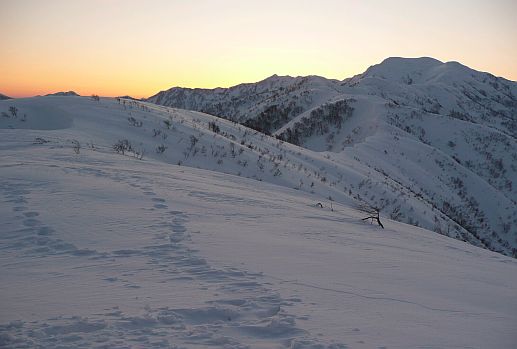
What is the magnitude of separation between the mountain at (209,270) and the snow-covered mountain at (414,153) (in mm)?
8424

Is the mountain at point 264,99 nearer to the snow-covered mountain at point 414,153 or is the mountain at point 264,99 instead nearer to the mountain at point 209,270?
the snow-covered mountain at point 414,153

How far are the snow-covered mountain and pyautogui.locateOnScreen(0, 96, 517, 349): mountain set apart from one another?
8.42m

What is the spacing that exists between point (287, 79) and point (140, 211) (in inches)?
4816

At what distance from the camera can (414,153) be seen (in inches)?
1187

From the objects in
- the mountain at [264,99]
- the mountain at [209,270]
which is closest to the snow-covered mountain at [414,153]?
the mountain at [264,99]

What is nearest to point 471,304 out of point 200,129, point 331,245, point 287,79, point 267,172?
point 331,245

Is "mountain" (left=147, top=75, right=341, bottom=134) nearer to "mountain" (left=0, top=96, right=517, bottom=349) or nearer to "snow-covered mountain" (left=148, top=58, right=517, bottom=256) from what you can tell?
"snow-covered mountain" (left=148, top=58, right=517, bottom=256)

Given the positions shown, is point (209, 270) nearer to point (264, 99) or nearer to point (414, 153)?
point (414, 153)

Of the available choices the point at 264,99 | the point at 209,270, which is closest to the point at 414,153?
the point at 209,270

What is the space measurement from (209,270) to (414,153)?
28994mm

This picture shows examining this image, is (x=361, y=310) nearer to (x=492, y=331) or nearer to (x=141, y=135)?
(x=492, y=331)

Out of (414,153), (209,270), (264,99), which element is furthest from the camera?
(264,99)

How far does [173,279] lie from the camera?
3.71 metres

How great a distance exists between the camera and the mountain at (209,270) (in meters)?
2.88
